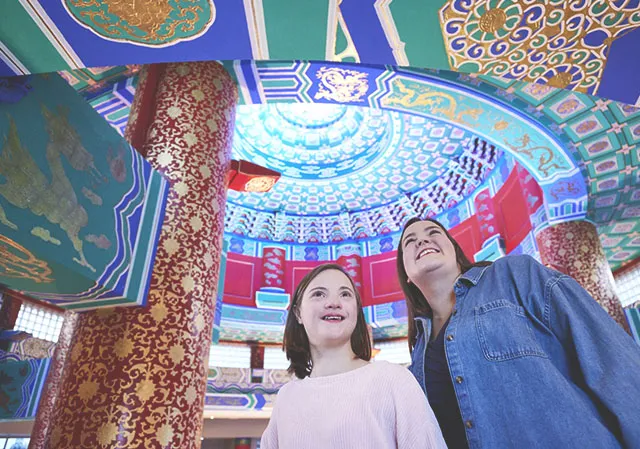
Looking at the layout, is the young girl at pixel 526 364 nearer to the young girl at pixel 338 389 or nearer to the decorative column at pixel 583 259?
the young girl at pixel 338 389

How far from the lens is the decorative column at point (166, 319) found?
278 centimetres

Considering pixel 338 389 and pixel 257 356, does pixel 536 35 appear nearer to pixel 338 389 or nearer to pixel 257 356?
pixel 338 389

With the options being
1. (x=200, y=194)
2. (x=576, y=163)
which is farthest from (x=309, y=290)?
(x=576, y=163)

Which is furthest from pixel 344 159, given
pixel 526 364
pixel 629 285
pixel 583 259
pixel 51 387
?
pixel 526 364

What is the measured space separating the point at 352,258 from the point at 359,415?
1184cm

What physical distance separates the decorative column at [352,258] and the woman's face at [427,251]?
1087 centimetres

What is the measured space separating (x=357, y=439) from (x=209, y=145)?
10.9 ft

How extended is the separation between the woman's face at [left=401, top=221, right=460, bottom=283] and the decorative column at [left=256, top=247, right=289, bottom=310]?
10.8 m

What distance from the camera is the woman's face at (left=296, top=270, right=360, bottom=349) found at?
162 centimetres

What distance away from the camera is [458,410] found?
1.47 m

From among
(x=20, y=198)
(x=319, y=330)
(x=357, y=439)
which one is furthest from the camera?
(x=20, y=198)

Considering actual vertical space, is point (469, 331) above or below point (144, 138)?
below

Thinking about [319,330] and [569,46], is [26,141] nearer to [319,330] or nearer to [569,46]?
[319,330]

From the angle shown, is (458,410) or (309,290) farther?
(309,290)
